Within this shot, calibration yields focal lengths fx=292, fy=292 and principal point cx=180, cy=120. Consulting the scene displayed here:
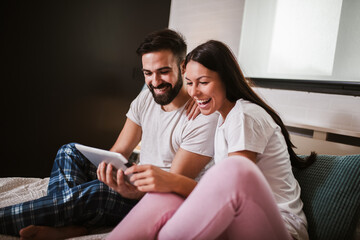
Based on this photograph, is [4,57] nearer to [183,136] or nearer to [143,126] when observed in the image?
[143,126]

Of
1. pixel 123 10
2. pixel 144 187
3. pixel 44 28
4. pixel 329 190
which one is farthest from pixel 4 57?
pixel 329 190

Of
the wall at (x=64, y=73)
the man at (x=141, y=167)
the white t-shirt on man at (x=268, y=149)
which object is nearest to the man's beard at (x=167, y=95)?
the man at (x=141, y=167)

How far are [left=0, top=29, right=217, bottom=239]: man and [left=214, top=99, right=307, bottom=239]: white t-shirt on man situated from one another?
0.75ft

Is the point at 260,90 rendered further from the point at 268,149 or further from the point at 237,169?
the point at 237,169

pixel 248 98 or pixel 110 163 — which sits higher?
pixel 248 98

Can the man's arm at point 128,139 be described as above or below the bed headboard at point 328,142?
below

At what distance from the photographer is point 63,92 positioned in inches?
99.9

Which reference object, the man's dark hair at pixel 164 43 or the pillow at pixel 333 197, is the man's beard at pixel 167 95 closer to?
the man's dark hair at pixel 164 43

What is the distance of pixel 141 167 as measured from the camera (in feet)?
3.07

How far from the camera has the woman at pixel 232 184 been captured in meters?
0.78

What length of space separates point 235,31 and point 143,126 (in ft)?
4.63

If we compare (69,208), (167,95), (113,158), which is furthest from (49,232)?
(167,95)

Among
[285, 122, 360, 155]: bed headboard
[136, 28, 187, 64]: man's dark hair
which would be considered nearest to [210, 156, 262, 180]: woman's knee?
[136, 28, 187, 64]: man's dark hair

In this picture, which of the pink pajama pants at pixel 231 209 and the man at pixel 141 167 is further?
the man at pixel 141 167
